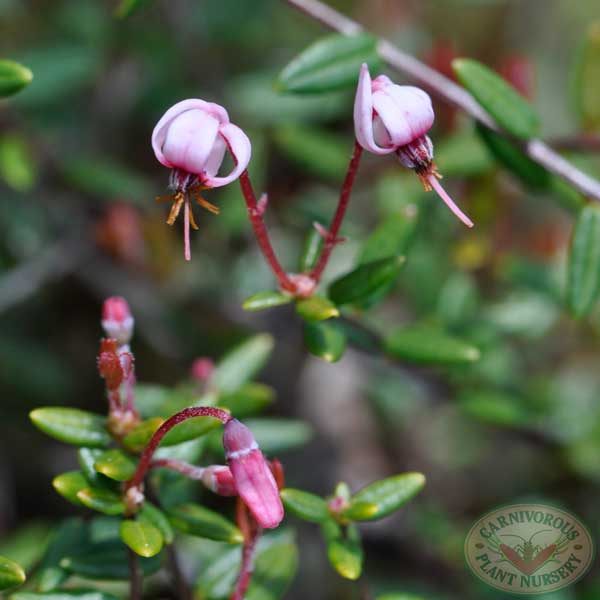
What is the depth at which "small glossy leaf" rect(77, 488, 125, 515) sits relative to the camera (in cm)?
146

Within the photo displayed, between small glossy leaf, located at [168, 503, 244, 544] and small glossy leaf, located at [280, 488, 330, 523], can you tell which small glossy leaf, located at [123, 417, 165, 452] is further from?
small glossy leaf, located at [280, 488, 330, 523]

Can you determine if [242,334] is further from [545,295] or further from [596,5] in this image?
[596,5]

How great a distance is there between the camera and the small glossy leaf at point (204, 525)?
1.55 metres

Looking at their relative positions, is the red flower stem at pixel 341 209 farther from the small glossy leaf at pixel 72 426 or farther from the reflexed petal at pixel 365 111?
the small glossy leaf at pixel 72 426

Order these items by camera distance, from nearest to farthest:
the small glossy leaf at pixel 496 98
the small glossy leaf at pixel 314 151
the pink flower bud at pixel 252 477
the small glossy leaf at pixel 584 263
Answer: the pink flower bud at pixel 252 477, the small glossy leaf at pixel 496 98, the small glossy leaf at pixel 584 263, the small glossy leaf at pixel 314 151

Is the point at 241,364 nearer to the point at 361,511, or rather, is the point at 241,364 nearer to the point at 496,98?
the point at 361,511

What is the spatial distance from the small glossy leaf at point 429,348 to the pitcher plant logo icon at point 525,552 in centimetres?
39

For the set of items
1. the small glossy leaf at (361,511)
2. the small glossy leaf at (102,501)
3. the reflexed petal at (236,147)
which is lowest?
the small glossy leaf at (361,511)

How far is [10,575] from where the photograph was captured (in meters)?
1.39

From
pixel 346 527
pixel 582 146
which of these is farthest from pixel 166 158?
pixel 582 146

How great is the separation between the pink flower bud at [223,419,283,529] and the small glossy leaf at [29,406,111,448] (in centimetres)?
38

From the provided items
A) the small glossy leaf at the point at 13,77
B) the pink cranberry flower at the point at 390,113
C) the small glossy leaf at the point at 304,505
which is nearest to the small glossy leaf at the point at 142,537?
the small glossy leaf at the point at 304,505

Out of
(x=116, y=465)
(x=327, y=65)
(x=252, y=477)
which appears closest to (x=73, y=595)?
(x=116, y=465)

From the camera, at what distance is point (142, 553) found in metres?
1.40
